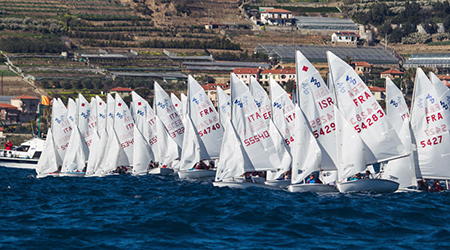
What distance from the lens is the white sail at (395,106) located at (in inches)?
1651

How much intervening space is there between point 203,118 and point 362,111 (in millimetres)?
15253

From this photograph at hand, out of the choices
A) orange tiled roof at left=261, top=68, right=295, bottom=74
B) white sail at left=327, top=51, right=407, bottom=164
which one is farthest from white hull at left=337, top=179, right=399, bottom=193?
orange tiled roof at left=261, top=68, right=295, bottom=74

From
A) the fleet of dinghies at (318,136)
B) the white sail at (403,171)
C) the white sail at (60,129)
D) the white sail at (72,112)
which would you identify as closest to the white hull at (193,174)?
the fleet of dinghies at (318,136)

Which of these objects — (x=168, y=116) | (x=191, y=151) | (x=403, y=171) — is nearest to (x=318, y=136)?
(x=403, y=171)

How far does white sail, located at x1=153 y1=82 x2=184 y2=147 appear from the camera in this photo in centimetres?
5516

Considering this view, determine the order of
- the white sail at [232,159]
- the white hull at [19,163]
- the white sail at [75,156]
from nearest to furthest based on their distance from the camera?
the white sail at [232,159] < the white sail at [75,156] < the white hull at [19,163]

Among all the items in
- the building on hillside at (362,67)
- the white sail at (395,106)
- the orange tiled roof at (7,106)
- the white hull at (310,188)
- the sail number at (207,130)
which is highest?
the building on hillside at (362,67)

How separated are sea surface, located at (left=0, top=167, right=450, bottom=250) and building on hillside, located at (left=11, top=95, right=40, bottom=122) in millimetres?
82778

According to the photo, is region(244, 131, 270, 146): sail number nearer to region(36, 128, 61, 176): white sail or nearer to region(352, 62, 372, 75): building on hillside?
region(36, 128, 61, 176): white sail

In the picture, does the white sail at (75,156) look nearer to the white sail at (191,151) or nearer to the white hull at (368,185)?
the white sail at (191,151)

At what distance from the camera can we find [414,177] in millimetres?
38062

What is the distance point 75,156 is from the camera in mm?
55062

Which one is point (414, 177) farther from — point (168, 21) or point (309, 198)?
point (168, 21)

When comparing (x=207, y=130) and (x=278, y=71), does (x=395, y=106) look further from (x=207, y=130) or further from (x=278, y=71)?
(x=278, y=71)
